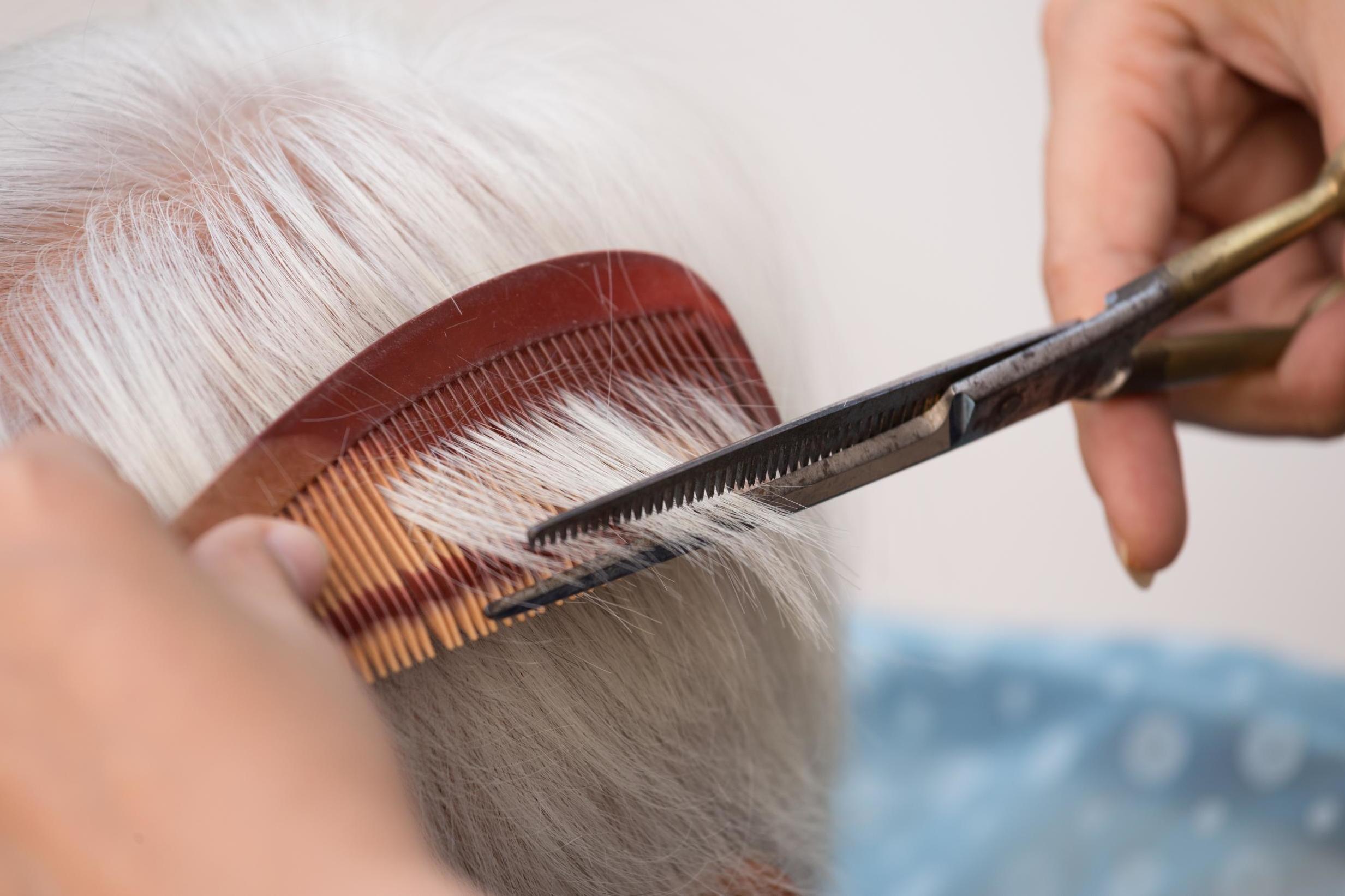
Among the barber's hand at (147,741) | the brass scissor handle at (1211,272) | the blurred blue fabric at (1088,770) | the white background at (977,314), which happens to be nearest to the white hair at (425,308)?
the barber's hand at (147,741)

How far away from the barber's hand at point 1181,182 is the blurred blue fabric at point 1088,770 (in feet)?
1.35

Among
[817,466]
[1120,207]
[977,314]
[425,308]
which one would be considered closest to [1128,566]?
[1120,207]

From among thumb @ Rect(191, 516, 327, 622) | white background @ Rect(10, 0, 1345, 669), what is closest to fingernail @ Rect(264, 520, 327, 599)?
thumb @ Rect(191, 516, 327, 622)

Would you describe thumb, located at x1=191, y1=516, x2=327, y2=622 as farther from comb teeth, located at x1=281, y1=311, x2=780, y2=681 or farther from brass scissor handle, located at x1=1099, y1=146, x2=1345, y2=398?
brass scissor handle, located at x1=1099, y1=146, x2=1345, y2=398

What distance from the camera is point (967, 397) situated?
0.63 meters

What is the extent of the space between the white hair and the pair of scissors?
0.03 metres

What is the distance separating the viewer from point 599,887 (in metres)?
0.69

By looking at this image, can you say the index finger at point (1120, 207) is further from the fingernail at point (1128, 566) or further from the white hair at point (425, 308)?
the white hair at point (425, 308)

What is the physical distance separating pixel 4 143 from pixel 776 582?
54 cm

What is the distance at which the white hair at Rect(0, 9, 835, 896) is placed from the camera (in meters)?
0.59

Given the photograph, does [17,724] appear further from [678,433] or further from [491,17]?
[491,17]

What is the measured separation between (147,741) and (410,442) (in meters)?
0.21

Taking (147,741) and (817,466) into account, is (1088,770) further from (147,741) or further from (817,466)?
(147,741)

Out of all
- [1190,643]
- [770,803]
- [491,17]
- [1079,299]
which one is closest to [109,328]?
[491,17]
